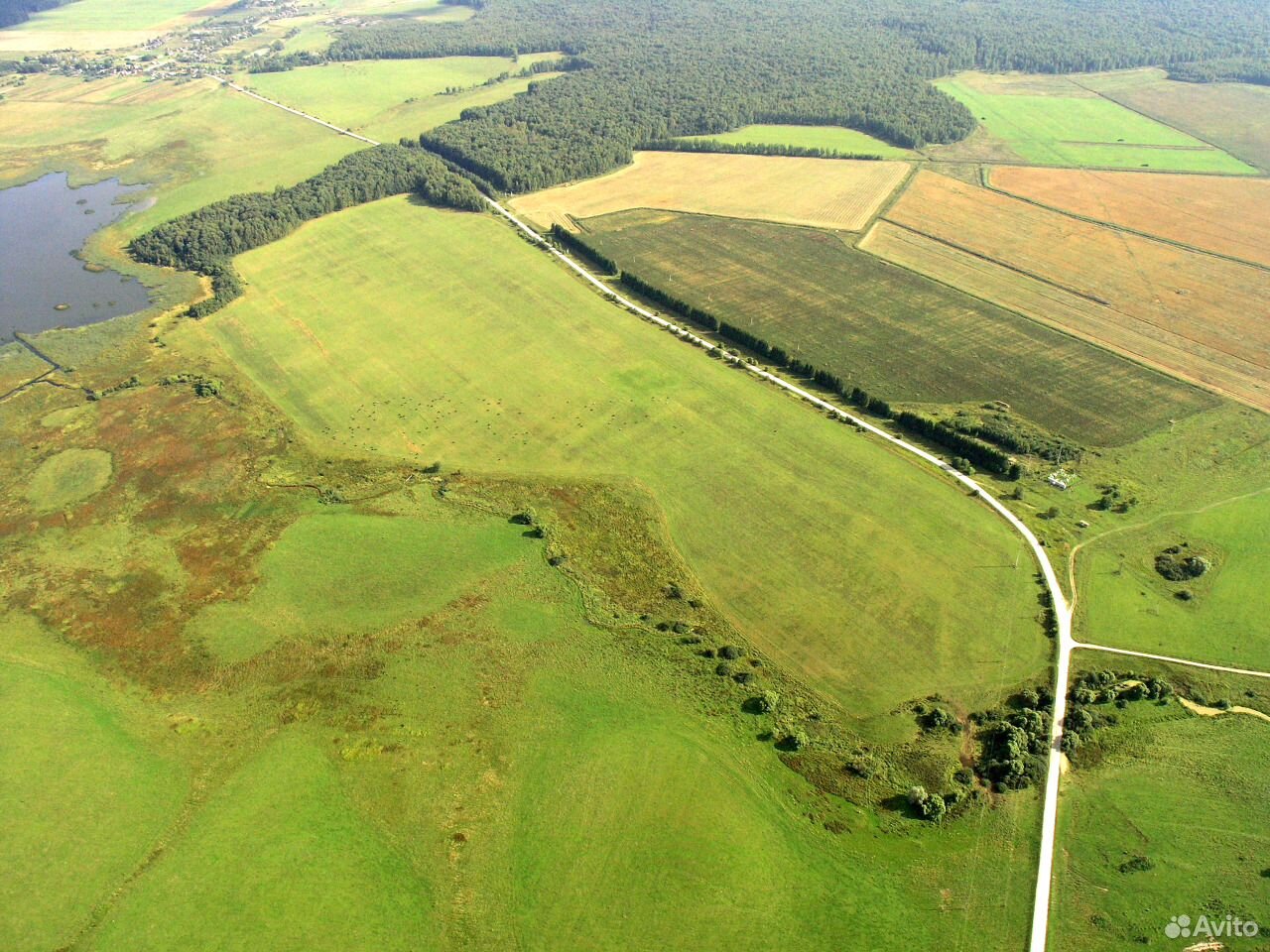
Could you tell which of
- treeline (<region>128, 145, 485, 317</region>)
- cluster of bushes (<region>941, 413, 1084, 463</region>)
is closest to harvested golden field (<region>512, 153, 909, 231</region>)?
treeline (<region>128, 145, 485, 317</region>)

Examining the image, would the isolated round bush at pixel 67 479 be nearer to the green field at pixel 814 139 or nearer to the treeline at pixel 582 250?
the treeline at pixel 582 250

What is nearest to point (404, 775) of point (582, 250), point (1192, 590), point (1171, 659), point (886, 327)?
point (1171, 659)

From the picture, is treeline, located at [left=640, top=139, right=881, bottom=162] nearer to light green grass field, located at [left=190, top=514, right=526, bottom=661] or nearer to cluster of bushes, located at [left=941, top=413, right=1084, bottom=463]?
cluster of bushes, located at [left=941, top=413, right=1084, bottom=463]

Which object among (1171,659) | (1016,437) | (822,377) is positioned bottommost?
(1171,659)

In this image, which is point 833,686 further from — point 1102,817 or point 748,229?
point 748,229

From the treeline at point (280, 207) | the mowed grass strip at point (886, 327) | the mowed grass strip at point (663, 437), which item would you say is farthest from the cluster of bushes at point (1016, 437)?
the treeline at point (280, 207)

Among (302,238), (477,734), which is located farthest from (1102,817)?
(302,238)

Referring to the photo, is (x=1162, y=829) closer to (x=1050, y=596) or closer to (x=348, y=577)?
(x=1050, y=596)
